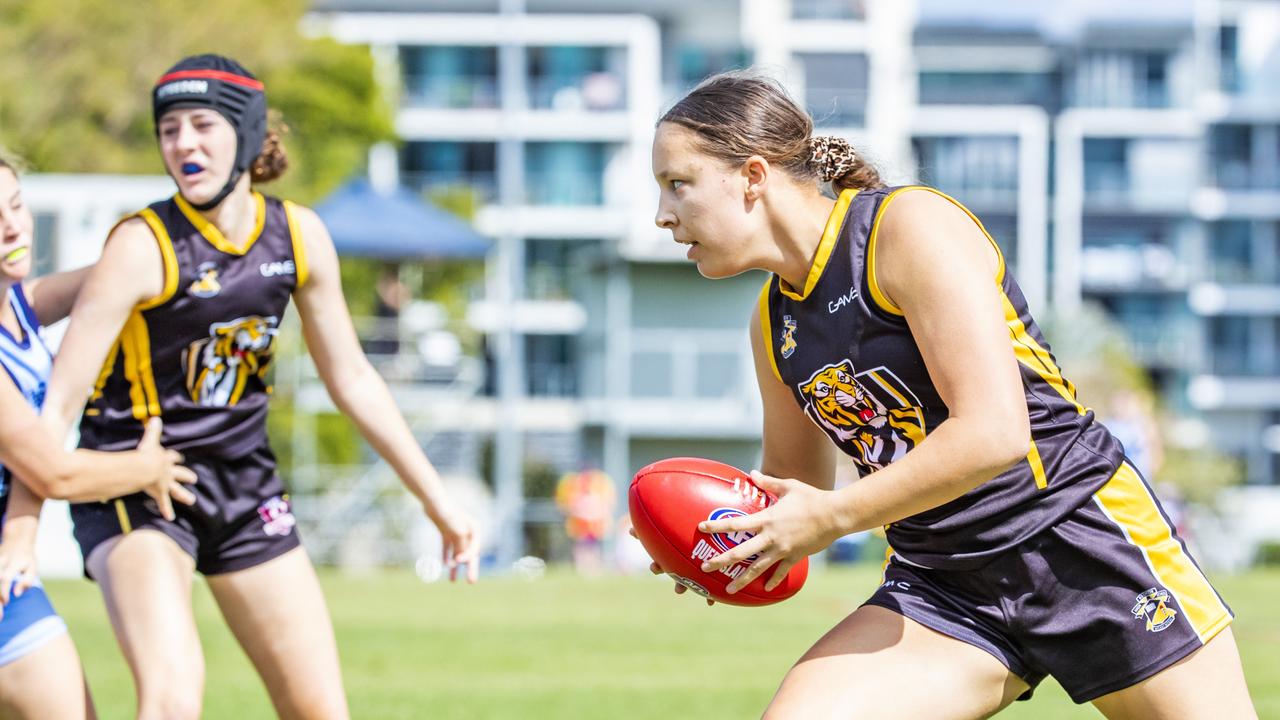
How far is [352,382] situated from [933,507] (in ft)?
6.90

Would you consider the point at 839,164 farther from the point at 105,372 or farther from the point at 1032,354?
the point at 105,372

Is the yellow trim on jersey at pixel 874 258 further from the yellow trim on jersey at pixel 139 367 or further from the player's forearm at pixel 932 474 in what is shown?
the yellow trim on jersey at pixel 139 367

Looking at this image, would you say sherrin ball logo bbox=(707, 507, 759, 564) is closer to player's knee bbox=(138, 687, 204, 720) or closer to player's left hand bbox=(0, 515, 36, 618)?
player's knee bbox=(138, 687, 204, 720)

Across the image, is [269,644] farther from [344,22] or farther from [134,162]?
[344,22]

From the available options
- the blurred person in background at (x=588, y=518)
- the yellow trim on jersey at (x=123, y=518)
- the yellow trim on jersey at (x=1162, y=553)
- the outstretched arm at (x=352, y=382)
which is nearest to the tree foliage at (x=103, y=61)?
the blurred person in background at (x=588, y=518)

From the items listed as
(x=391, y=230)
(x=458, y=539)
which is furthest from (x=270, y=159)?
(x=391, y=230)

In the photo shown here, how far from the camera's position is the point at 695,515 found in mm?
3652

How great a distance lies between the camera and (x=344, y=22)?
49.0 metres

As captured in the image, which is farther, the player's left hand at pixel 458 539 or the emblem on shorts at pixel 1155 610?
the player's left hand at pixel 458 539

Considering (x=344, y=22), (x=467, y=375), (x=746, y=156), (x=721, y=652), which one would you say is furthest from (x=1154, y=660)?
(x=344, y=22)

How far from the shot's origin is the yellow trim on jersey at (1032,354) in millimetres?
3559

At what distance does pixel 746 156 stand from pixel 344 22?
1866 inches

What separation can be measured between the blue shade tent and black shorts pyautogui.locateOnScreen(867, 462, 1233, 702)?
64.5ft

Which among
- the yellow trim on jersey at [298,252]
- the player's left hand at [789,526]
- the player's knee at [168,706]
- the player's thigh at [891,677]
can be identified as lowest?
the player's knee at [168,706]
